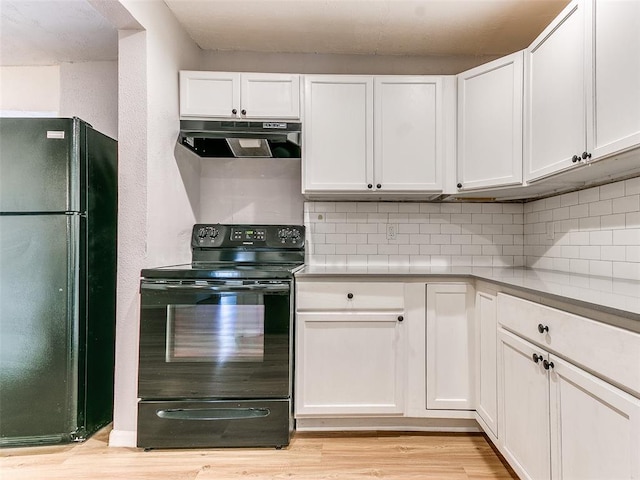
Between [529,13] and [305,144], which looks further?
[305,144]

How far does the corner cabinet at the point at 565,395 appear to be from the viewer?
88 cm

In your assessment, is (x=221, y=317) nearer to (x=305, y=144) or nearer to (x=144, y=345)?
(x=144, y=345)

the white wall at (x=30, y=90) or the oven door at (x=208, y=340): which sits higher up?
the white wall at (x=30, y=90)

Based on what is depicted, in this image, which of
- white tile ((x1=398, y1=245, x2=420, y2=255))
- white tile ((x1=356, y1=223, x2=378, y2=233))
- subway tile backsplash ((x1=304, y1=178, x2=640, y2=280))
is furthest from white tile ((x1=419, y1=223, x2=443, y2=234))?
white tile ((x1=356, y1=223, x2=378, y2=233))

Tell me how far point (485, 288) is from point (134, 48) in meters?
2.17

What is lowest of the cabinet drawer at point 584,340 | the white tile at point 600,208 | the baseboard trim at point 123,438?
the baseboard trim at point 123,438

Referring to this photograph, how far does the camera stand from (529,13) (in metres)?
2.01

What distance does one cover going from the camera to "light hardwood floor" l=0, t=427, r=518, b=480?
1.55 m

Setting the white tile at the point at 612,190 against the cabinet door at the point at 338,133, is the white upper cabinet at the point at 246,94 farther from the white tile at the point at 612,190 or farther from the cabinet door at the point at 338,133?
the white tile at the point at 612,190

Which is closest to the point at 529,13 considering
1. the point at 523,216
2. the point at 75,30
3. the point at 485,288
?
the point at 523,216

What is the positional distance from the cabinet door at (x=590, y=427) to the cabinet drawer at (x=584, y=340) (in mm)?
40

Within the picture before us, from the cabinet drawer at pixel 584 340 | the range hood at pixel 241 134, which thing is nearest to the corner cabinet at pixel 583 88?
the cabinet drawer at pixel 584 340

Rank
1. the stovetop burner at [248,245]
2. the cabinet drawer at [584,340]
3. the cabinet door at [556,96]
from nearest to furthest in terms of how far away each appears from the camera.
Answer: the cabinet drawer at [584,340]
the cabinet door at [556,96]
the stovetop burner at [248,245]

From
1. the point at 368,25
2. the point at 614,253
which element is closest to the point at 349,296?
the point at 614,253
